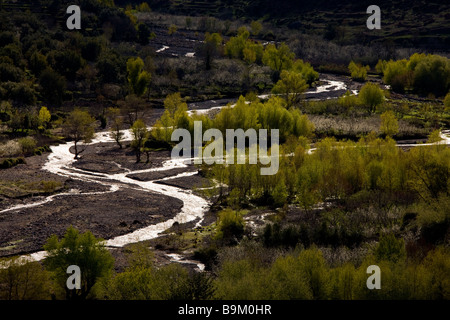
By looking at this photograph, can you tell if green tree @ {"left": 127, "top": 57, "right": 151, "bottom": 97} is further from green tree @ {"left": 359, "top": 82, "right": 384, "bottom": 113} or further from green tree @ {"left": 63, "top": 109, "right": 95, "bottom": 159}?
green tree @ {"left": 359, "top": 82, "right": 384, "bottom": 113}

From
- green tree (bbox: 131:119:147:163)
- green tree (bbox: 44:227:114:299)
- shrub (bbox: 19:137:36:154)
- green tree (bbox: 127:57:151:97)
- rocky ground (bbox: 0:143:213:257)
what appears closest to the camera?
green tree (bbox: 44:227:114:299)

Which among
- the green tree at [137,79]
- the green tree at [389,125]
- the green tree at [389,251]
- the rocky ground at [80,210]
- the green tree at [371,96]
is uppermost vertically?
the green tree at [137,79]

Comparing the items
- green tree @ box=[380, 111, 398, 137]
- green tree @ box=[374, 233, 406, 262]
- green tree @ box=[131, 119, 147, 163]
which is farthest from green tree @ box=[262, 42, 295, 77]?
green tree @ box=[374, 233, 406, 262]

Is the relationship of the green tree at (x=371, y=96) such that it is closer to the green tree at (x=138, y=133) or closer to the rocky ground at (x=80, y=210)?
the green tree at (x=138, y=133)

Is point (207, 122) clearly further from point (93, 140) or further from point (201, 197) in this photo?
point (201, 197)

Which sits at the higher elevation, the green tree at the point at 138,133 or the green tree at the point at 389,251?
the green tree at the point at 138,133

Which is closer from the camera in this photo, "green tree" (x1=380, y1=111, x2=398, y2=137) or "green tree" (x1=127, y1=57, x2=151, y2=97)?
"green tree" (x1=380, y1=111, x2=398, y2=137)

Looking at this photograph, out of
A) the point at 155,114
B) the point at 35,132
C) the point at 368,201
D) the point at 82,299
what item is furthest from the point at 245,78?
the point at 82,299

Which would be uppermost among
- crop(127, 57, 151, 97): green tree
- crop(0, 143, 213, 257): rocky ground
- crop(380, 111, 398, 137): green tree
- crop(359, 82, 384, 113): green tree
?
crop(127, 57, 151, 97): green tree

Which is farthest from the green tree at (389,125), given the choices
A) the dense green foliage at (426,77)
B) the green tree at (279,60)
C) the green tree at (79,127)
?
the green tree at (279,60)
